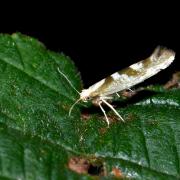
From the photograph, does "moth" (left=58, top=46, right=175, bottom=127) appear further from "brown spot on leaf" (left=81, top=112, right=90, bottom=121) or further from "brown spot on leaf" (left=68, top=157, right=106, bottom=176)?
"brown spot on leaf" (left=68, top=157, right=106, bottom=176)

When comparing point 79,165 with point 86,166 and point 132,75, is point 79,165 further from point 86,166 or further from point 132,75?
point 132,75

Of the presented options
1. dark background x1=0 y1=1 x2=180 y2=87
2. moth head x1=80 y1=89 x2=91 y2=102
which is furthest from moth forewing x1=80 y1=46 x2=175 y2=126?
dark background x1=0 y1=1 x2=180 y2=87

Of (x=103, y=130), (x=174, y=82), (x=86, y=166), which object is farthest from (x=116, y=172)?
(x=174, y=82)

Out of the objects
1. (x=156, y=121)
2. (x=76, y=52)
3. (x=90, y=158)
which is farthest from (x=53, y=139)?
(x=76, y=52)

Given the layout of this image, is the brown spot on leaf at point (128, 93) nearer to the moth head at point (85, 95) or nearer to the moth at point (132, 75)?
the moth at point (132, 75)

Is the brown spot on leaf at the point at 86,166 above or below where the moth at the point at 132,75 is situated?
below

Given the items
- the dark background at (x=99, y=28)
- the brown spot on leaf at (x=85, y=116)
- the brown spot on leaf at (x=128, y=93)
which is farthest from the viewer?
the dark background at (x=99, y=28)

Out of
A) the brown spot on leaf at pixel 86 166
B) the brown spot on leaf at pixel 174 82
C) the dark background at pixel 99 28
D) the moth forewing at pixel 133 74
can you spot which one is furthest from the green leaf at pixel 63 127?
the dark background at pixel 99 28
